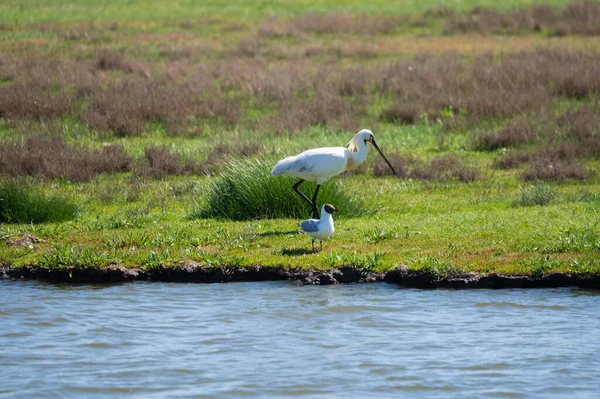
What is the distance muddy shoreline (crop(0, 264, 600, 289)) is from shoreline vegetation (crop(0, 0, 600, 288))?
2cm

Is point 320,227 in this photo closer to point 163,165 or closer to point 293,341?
point 293,341

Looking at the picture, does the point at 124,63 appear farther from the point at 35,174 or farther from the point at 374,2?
the point at 374,2

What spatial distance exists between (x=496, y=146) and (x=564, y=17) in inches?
757

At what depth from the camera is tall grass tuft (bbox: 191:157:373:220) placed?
42.1 ft

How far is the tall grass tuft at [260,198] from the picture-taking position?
42.1 ft

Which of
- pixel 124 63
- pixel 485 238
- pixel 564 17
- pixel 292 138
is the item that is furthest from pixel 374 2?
pixel 485 238

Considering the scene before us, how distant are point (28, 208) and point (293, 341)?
548cm

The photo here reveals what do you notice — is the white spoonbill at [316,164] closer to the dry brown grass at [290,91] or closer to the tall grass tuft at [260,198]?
the tall grass tuft at [260,198]

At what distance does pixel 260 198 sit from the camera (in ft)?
42.3

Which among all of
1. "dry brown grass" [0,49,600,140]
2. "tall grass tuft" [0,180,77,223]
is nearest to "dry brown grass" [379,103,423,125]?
"dry brown grass" [0,49,600,140]

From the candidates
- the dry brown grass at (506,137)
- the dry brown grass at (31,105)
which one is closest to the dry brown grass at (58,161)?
the dry brown grass at (31,105)

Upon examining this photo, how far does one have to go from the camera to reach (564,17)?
3472cm

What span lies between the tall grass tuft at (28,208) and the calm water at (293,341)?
2.16 meters

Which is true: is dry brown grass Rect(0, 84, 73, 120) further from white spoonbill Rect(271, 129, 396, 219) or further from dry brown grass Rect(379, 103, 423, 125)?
white spoonbill Rect(271, 129, 396, 219)
